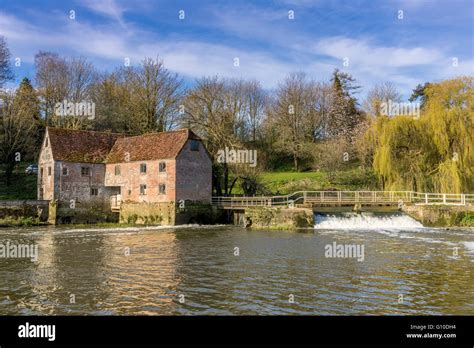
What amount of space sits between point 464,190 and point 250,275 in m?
29.2

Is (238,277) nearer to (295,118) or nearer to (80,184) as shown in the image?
(80,184)

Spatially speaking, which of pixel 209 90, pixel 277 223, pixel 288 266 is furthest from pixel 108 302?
pixel 209 90

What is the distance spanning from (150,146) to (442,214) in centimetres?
2684

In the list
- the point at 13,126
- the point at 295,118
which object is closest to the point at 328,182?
the point at 295,118

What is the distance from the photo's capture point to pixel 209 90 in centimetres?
5512

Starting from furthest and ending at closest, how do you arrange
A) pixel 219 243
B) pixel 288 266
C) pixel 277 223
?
pixel 277 223, pixel 219 243, pixel 288 266

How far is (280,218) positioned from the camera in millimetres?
36094

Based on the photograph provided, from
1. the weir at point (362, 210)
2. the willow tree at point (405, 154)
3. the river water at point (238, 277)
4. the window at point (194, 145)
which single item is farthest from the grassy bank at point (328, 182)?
the river water at point (238, 277)

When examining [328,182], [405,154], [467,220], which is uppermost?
[405,154]

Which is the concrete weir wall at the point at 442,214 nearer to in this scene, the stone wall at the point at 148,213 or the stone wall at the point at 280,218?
the stone wall at the point at 280,218

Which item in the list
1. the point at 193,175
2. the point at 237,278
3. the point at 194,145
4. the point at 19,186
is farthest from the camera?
the point at 19,186

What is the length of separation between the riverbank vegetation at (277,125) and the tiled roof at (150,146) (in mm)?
→ 6961

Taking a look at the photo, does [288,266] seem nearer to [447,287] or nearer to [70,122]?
[447,287]

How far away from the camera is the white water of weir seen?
36500 mm
